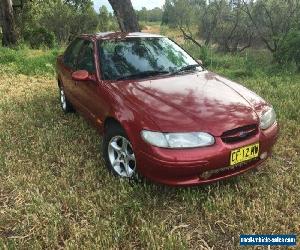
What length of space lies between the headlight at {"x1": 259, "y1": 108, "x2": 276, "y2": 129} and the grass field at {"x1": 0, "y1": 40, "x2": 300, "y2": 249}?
0.63 meters

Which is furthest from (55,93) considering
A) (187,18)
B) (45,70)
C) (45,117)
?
(187,18)

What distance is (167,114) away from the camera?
3.92 m

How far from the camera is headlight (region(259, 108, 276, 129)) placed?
13.6 feet

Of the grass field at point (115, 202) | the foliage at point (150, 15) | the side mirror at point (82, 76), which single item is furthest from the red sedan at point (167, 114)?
the foliage at point (150, 15)

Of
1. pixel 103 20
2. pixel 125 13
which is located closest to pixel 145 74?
pixel 125 13

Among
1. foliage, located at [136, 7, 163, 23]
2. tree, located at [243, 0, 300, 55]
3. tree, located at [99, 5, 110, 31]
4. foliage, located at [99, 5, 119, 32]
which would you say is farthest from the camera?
foliage, located at [136, 7, 163, 23]

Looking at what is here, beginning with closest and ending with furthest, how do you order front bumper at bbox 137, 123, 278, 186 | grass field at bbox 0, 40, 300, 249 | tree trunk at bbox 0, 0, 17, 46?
grass field at bbox 0, 40, 300, 249 < front bumper at bbox 137, 123, 278, 186 < tree trunk at bbox 0, 0, 17, 46

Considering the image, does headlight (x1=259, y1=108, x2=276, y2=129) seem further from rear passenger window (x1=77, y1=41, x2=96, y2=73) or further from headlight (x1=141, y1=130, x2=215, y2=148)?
rear passenger window (x1=77, y1=41, x2=96, y2=73)

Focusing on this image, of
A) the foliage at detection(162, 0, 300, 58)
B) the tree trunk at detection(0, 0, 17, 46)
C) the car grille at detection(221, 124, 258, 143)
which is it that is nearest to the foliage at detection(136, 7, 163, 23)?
the foliage at detection(162, 0, 300, 58)

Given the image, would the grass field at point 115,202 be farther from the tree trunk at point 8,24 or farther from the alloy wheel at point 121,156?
the tree trunk at point 8,24

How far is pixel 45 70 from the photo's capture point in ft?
36.3

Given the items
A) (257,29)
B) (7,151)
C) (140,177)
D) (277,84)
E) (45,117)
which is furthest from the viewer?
(257,29)

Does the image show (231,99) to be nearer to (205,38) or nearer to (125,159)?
(125,159)

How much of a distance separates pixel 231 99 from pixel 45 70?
7.87 meters
